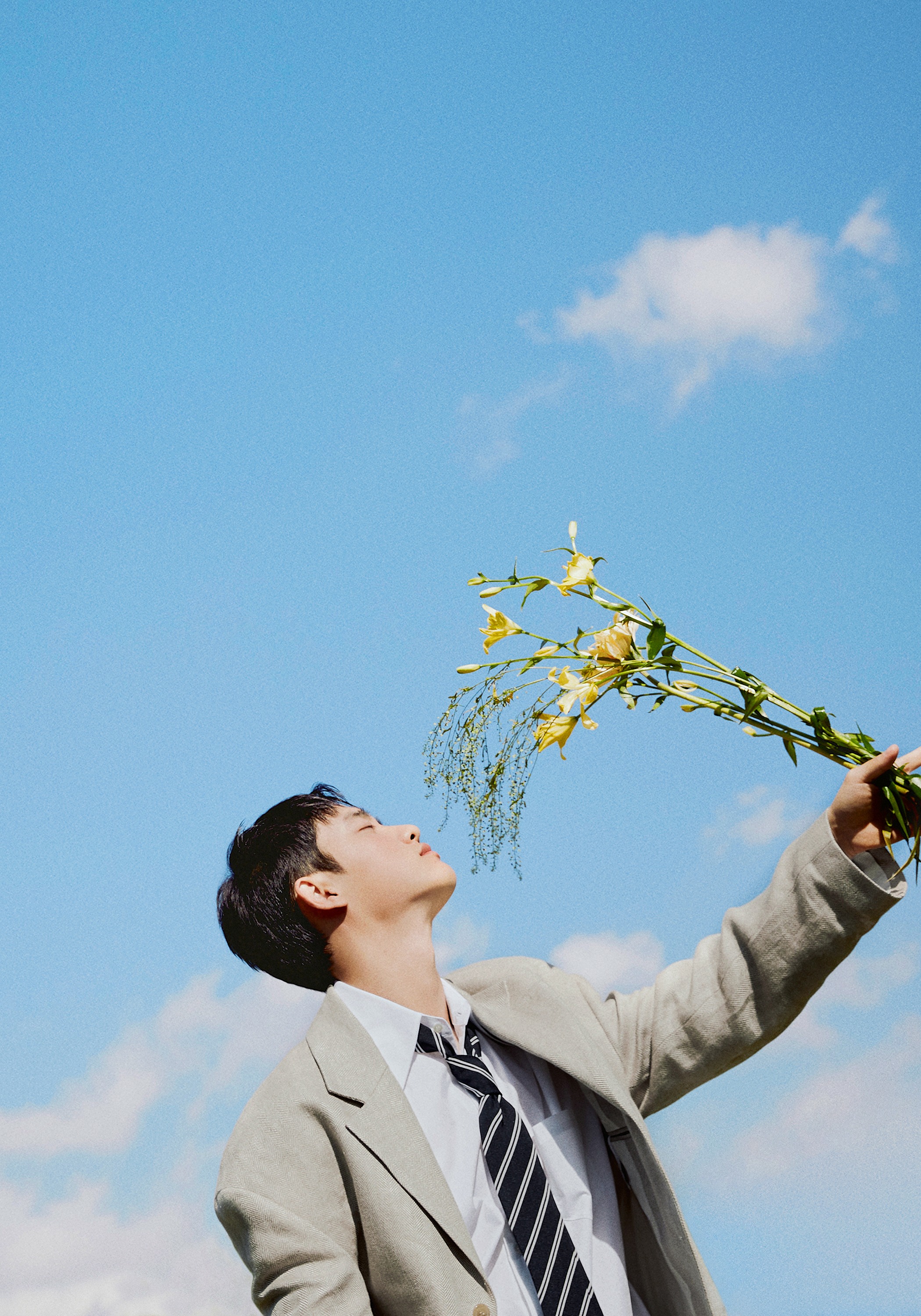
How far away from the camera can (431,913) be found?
2.69 meters

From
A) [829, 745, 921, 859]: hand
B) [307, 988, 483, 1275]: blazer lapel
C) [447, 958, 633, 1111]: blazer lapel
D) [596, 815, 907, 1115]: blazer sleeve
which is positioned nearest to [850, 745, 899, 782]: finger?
[829, 745, 921, 859]: hand

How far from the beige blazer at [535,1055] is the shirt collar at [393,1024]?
3 centimetres

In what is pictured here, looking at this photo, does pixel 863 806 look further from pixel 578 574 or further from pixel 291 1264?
pixel 291 1264

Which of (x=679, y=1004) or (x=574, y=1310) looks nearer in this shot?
(x=574, y=1310)

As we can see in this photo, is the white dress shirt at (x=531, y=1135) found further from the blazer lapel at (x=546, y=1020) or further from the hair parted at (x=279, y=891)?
the hair parted at (x=279, y=891)

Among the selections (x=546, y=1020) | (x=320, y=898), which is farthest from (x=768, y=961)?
(x=320, y=898)

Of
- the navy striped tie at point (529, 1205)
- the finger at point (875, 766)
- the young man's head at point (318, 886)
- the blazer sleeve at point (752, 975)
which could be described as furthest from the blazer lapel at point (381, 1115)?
the finger at point (875, 766)

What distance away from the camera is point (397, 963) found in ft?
8.54

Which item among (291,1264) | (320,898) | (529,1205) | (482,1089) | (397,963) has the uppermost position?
(320,898)

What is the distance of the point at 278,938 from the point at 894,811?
146cm

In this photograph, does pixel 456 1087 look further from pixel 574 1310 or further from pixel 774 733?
pixel 774 733

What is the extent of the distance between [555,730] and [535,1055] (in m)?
0.77

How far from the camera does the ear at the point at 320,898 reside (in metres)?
2.72

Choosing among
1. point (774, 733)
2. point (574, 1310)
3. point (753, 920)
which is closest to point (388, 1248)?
point (574, 1310)
